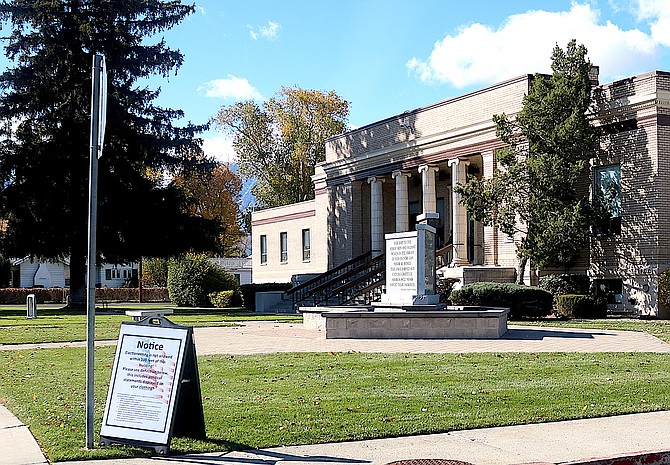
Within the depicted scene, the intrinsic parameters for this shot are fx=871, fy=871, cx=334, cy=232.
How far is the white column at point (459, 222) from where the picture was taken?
1458 inches

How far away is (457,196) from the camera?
38406 mm

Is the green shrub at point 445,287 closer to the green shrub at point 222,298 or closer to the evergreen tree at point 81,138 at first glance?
the evergreen tree at point 81,138

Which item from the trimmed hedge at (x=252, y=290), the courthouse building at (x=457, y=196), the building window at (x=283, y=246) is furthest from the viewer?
the building window at (x=283, y=246)

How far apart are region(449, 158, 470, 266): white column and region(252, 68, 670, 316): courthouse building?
50 millimetres

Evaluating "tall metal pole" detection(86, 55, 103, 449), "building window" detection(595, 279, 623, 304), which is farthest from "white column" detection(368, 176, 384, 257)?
"tall metal pole" detection(86, 55, 103, 449)

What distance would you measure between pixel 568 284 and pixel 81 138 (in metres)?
22.8

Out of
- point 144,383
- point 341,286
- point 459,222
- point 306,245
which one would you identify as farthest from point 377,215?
point 144,383

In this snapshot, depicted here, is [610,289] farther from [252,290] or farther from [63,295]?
[63,295]

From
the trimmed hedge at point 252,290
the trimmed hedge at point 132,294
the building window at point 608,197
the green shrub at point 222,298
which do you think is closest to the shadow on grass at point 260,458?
the building window at point 608,197

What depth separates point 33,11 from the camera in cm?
4122

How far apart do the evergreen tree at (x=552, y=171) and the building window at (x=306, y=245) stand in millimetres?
21706

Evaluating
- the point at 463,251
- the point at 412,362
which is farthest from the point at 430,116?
the point at 412,362

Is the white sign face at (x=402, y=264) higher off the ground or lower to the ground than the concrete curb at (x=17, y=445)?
higher

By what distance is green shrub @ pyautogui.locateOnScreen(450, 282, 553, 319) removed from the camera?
89.4 ft
